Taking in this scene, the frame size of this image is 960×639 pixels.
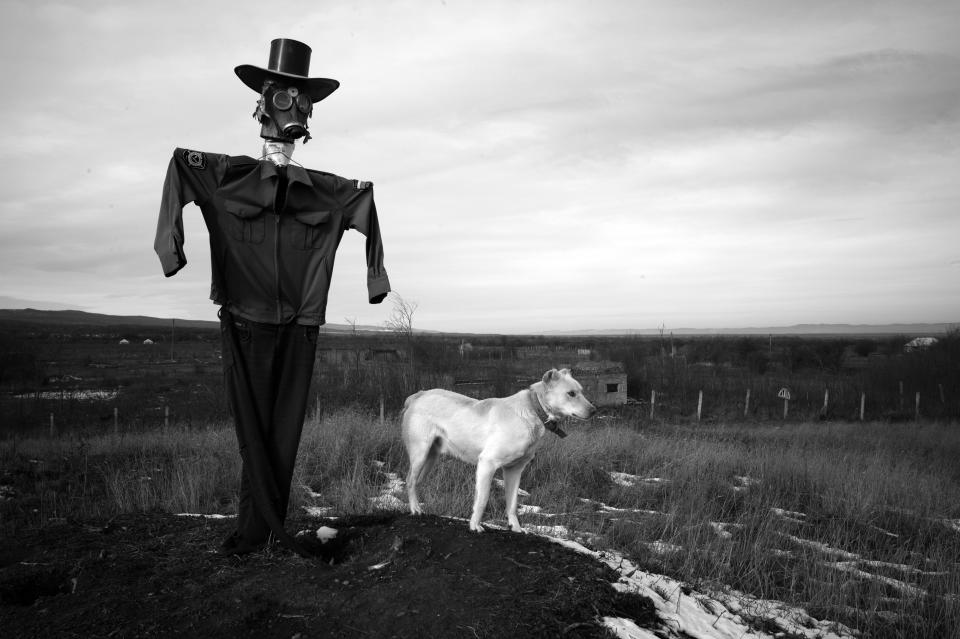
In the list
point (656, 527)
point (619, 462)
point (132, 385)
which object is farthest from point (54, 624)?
point (132, 385)

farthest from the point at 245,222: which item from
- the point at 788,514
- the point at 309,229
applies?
the point at 788,514

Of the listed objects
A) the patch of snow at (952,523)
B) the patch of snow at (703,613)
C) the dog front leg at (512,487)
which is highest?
the dog front leg at (512,487)

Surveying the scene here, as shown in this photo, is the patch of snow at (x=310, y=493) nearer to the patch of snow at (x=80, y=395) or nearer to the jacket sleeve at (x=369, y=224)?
the jacket sleeve at (x=369, y=224)

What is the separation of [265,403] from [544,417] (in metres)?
2.18

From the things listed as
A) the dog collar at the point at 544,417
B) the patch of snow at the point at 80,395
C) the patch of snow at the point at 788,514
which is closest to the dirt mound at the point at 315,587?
the dog collar at the point at 544,417

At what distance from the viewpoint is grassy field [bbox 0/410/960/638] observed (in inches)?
240

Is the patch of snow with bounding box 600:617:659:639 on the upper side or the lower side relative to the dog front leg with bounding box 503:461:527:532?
lower

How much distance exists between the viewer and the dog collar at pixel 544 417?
4719 millimetres

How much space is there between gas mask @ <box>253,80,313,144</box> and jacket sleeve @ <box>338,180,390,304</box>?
21.7 inches

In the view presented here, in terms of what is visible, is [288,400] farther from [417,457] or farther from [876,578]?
[876,578]

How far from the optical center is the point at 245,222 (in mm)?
4469

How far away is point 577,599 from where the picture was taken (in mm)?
3521

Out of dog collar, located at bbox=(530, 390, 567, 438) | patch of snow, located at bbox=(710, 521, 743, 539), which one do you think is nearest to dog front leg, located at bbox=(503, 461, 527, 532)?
dog collar, located at bbox=(530, 390, 567, 438)

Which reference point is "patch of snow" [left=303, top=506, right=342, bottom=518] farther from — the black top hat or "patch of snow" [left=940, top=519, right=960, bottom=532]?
"patch of snow" [left=940, top=519, right=960, bottom=532]
